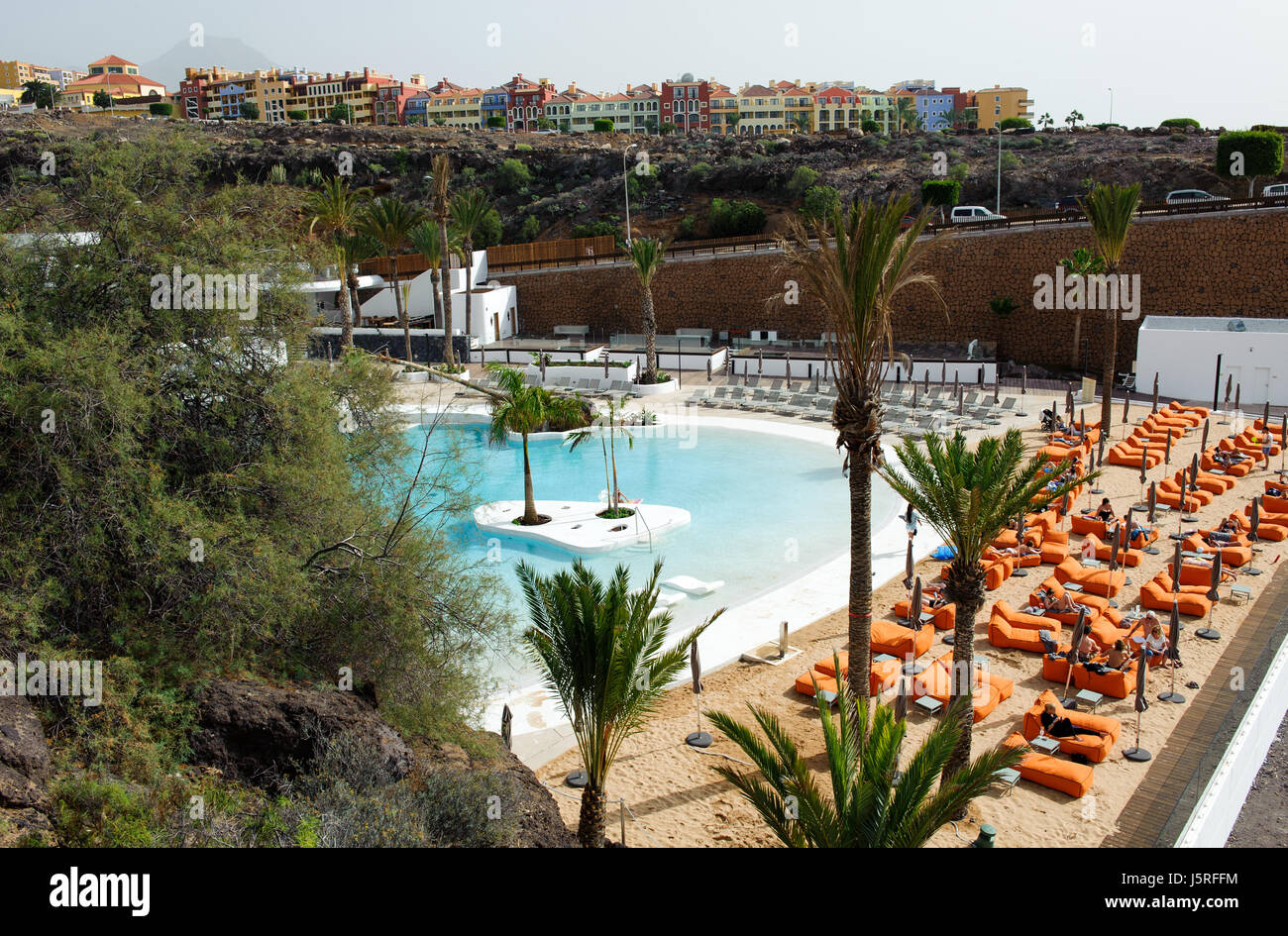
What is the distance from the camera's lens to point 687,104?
385 feet

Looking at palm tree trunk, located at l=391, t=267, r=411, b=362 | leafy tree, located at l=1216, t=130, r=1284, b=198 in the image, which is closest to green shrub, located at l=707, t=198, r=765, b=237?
palm tree trunk, located at l=391, t=267, r=411, b=362

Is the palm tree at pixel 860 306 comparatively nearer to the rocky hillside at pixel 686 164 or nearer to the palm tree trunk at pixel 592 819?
the palm tree trunk at pixel 592 819

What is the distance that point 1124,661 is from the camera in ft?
42.2

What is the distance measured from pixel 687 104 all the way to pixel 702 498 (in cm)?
10427

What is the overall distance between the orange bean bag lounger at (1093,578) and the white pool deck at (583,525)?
26.3ft

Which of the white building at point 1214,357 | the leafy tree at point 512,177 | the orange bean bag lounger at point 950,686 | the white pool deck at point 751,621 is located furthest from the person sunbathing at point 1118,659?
the leafy tree at point 512,177

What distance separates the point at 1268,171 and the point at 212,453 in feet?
142

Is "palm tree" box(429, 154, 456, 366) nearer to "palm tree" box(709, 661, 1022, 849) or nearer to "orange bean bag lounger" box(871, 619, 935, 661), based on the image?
"orange bean bag lounger" box(871, 619, 935, 661)

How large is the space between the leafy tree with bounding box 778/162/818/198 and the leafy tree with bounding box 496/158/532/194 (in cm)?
1917

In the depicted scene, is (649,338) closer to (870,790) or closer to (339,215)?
(339,215)

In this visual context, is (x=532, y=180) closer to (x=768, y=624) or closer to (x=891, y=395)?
(x=891, y=395)

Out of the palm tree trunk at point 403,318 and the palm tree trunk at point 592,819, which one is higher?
the palm tree trunk at point 403,318

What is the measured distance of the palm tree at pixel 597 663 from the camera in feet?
30.5

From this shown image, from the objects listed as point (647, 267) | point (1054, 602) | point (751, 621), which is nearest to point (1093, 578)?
point (1054, 602)
